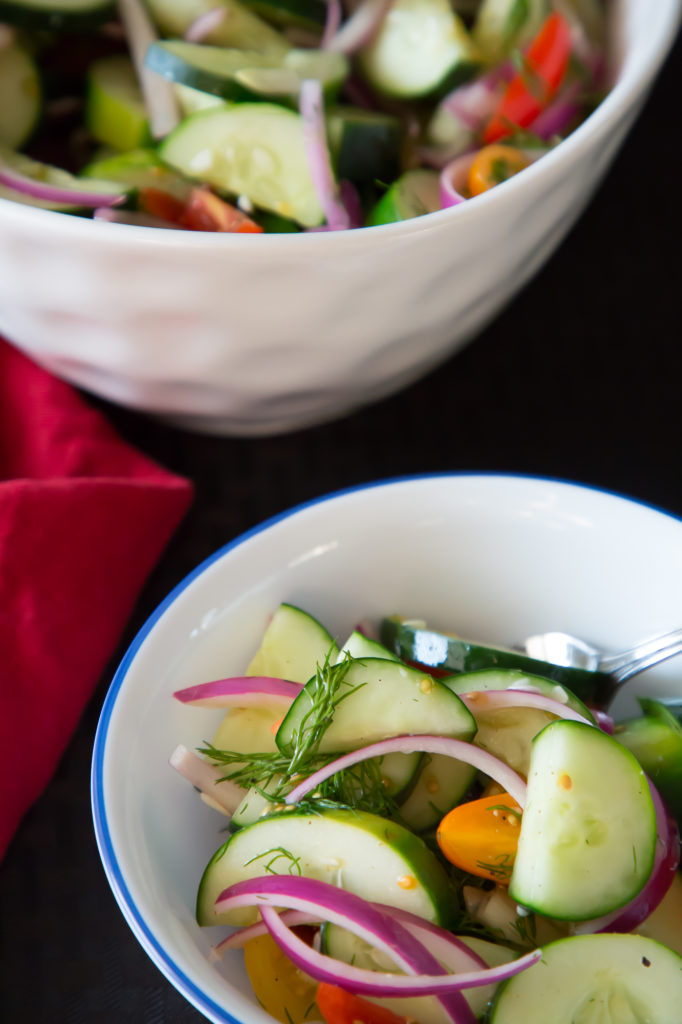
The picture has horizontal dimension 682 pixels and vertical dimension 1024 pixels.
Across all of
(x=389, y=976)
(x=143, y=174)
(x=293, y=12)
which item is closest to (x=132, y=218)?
(x=143, y=174)

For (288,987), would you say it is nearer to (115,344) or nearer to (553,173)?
(115,344)

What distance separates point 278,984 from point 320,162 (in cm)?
61

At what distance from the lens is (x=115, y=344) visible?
0.76 metres

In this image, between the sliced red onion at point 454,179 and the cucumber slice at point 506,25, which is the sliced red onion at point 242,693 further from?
the cucumber slice at point 506,25

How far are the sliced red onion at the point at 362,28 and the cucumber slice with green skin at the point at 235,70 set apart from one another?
0.05 metres

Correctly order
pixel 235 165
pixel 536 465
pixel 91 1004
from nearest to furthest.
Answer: pixel 91 1004
pixel 235 165
pixel 536 465

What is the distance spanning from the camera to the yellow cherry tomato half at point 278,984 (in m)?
0.60

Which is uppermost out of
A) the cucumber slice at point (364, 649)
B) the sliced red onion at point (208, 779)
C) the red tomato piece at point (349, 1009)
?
the cucumber slice at point (364, 649)

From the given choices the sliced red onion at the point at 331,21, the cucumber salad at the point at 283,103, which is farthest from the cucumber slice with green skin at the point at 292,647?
the sliced red onion at the point at 331,21

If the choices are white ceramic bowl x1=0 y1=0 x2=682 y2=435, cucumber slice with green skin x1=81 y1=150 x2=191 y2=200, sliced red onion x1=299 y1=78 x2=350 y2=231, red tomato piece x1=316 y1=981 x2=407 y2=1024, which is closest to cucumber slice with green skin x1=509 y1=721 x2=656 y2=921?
red tomato piece x1=316 y1=981 x2=407 y2=1024

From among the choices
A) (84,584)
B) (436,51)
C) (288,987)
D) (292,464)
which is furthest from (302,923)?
(436,51)

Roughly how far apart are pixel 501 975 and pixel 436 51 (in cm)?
74

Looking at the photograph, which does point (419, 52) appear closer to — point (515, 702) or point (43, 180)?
point (43, 180)

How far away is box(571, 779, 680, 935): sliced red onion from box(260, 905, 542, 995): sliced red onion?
0.18 ft
